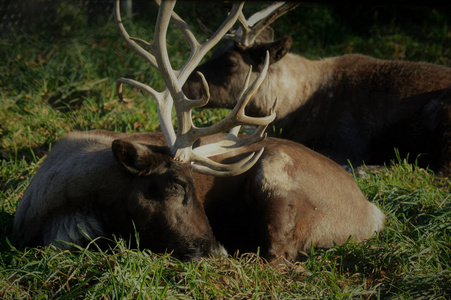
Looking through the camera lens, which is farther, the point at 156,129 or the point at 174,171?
the point at 156,129

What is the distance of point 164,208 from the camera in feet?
12.2

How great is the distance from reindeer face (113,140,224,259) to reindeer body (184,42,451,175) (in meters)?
2.92

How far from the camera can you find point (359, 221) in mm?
4297

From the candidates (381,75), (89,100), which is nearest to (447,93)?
(381,75)

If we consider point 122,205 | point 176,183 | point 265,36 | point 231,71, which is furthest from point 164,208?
point 265,36

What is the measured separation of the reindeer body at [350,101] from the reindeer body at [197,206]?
2043mm

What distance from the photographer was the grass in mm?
3262

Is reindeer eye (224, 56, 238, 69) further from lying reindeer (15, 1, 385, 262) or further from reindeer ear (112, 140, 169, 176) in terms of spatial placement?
reindeer ear (112, 140, 169, 176)

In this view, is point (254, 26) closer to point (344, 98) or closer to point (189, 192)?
point (344, 98)

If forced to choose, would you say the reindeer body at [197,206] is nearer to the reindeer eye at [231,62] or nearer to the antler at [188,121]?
the antler at [188,121]

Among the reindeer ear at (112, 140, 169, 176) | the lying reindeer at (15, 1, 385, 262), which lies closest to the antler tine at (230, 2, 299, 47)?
the lying reindeer at (15, 1, 385, 262)

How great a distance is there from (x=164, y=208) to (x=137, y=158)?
1.26 feet

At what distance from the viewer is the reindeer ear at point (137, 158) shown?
3703 mm

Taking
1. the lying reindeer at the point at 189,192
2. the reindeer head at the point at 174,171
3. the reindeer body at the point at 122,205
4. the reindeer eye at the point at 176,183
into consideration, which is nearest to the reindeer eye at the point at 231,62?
the lying reindeer at the point at 189,192
